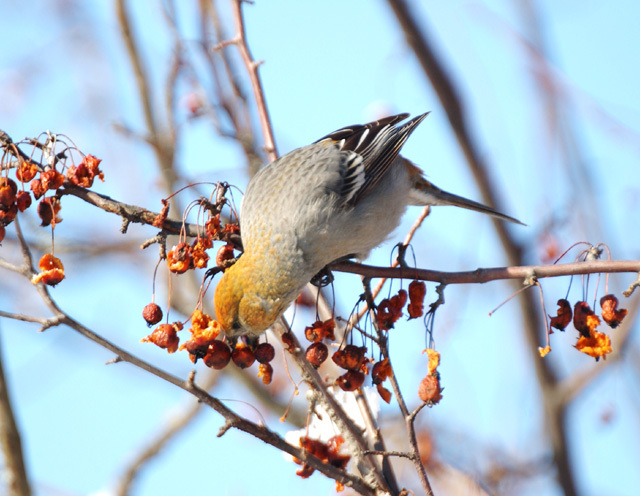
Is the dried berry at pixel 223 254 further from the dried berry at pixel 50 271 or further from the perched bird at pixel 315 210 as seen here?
the dried berry at pixel 50 271

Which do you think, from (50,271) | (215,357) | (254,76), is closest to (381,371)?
(215,357)

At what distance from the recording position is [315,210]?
417cm

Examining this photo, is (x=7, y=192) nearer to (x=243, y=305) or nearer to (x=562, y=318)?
(x=243, y=305)

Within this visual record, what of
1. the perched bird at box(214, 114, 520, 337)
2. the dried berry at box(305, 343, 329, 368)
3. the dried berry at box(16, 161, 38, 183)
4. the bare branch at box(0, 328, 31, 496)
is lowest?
the bare branch at box(0, 328, 31, 496)

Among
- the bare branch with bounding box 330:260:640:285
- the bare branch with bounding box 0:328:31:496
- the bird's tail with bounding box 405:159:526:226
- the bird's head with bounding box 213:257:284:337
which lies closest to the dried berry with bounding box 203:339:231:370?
the bird's head with bounding box 213:257:284:337

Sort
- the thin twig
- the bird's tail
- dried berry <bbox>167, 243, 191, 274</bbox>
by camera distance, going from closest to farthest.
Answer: dried berry <bbox>167, 243, 191, 274</bbox> → the thin twig → the bird's tail

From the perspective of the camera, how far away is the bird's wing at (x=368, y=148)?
4566 millimetres

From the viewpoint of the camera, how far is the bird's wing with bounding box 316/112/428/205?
180 inches

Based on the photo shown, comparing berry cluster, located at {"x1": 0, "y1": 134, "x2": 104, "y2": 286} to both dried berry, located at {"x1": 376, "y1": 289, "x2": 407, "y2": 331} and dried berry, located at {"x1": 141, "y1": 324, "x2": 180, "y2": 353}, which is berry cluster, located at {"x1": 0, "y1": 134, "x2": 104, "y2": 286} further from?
dried berry, located at {"x1": 376, "y1": 289, "x2": 407, "y2": 331}

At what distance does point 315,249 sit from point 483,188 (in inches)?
79.8

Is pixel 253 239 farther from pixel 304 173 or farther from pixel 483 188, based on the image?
pixel 483 188

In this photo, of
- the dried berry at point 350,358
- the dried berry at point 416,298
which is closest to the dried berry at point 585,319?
the dried berry at point 416,298

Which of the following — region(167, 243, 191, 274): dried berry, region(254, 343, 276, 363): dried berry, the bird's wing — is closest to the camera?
region(167, 243, 191, 274): dried berry

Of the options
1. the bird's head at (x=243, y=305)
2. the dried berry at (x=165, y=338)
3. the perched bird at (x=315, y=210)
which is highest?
the perched bird at (x=315, y=210)
